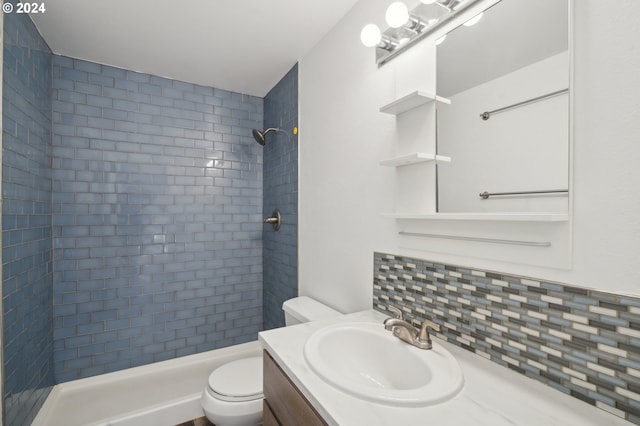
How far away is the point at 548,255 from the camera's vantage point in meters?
0.77

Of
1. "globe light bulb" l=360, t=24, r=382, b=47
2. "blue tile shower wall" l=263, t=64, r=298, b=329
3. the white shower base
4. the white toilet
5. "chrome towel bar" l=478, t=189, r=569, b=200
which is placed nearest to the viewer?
"chrome towel bar" l=478, t=189, r=569, b=200

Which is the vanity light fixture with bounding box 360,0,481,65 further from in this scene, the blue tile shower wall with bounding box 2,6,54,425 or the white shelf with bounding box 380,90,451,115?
the blue tile shower wall with bounding box 2,6,54,425

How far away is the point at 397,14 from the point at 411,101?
310 mm

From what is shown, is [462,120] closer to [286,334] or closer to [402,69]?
[402,69]

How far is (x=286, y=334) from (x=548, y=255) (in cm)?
88

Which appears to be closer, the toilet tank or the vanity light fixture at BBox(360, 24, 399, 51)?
the vanity light fixture at BBox(360, 24, 399, 51)

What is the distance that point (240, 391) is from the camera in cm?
154

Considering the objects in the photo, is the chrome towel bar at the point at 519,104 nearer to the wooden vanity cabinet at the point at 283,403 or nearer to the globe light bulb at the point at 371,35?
the globe light bulb at the point at 371,35

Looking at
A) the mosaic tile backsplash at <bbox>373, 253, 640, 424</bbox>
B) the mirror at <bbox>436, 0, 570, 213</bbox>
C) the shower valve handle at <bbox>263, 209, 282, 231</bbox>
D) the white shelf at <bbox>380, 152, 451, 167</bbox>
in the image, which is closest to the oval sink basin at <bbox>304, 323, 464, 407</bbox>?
the mosaic tile backsplash at <bbox>373, 253, 640, 424</bbox>

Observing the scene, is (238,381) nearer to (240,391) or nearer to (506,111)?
(240,391)

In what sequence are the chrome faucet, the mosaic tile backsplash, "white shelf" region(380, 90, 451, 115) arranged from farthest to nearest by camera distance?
"white shelf" region(380, 90, 451, 115) < the chrome faucet < the mosaic tile backsplash

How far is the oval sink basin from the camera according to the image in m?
0.73

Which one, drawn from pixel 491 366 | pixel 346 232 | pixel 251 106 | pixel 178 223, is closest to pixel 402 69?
pixel 346 232

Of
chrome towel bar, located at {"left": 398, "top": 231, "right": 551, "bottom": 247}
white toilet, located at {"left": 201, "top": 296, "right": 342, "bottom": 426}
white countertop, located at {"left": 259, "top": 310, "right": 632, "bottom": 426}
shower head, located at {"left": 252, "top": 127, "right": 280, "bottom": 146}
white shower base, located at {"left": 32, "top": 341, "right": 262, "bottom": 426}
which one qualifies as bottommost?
white shower base, located at {"left": 32, "top": 341, "right": 262, "bottom": 426}
